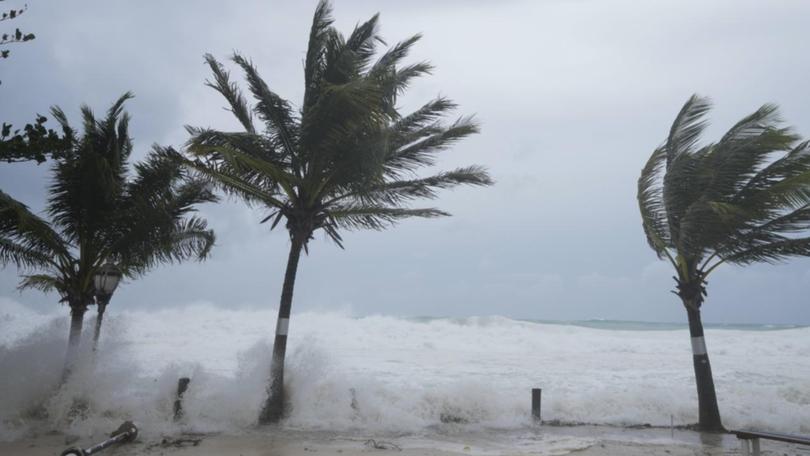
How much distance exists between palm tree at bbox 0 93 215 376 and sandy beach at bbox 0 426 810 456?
135 inches

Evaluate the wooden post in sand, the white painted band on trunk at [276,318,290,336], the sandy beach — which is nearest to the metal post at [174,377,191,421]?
the sandy beach

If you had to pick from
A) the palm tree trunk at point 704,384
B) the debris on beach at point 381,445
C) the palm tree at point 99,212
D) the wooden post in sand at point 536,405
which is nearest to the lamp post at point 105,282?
the palm tree at point 99,212

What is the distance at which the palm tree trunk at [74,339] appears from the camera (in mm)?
10883

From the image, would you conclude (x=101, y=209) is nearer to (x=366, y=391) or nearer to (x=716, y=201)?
(x=366, y=391)

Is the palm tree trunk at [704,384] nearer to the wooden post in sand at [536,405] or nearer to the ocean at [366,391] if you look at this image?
the ocean at [366,391]

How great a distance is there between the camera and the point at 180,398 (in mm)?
10781

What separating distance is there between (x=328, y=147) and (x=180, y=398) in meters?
5.78

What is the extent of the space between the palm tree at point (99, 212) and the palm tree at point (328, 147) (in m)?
1.55

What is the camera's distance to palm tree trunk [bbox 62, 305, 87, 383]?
1088 centimetres

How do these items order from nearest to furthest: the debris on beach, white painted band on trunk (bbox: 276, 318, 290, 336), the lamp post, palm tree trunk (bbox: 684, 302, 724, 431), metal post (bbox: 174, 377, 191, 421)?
the debris on beach, the lamp post, white painted band on trunk (bbox: 276, 318, 290, 336), metal post (bbox: 174, 377, 191, 421), palm tree trunk (bbox: 684, 302, 724, 431)

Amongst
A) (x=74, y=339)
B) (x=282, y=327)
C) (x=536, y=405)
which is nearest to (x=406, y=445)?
(x=282, y=327)

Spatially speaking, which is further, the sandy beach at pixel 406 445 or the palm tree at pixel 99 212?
the palm tree at pixel 99 212

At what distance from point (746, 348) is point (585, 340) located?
27.8ft

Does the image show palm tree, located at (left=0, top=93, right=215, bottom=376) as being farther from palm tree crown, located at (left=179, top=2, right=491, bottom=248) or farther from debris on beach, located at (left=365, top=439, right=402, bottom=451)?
debris on beach, located at (left=365, top=439, right=402, bottom=451)
